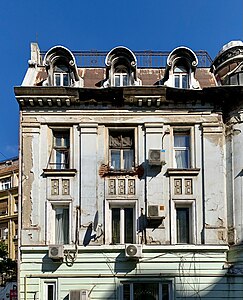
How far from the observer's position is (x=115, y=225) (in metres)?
18.2

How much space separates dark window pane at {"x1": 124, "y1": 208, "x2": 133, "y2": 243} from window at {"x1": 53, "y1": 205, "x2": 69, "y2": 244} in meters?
2.03

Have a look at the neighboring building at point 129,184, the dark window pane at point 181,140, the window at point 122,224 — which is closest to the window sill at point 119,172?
the neighboring building at point 129,184

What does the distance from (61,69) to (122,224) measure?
6.13 m

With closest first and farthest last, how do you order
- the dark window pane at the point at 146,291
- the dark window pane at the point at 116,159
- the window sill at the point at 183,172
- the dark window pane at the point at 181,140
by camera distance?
the dark window pane at the point at 146,291 → the window sill at the point at 183,172 → the dark window pane at the point at 116,159 → the dark window pane at the point at 181,140

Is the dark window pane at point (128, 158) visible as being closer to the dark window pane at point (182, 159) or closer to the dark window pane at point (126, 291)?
the dark window pane at point (182, 159)

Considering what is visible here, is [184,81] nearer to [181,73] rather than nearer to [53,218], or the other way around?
[181,73]

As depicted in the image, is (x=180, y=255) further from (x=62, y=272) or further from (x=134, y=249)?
(x=62, y=272)

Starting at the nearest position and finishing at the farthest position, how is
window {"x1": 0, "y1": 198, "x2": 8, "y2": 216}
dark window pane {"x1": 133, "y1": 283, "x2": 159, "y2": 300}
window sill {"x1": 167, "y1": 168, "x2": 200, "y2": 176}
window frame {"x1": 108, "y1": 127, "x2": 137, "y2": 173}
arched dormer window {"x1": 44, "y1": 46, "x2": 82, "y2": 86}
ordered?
dark window pane {"x1": 133, "y1": 283, "x2": 159, "y2": 300}, window sill {"x1": 167, "y1": 168, "x2": 200, "y2": 176}, window frame {"x1": 108, "y1": 127, "x2": 137, "y2": 173}, arched dormer window {"x1": 44, "y1": 46, "x2": 82, "y2": 86}, window {"x1": 0, "y1": 198, "x2": 8, "y2": 216}

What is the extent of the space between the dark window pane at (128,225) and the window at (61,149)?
265 cm

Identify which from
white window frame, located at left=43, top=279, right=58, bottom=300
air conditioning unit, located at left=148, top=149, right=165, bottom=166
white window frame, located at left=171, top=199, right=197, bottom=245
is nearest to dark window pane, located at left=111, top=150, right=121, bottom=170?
air conditioning unit, located at left=148, top=149, right=165, bottom=166

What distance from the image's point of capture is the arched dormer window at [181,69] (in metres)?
19.2

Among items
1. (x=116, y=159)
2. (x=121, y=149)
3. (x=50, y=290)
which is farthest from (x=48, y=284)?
(x=121, y=149)

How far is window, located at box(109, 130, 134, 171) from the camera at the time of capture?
1869 centimetres

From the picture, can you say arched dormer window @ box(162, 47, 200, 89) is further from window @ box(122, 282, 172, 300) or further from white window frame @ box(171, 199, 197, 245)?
window @ box(122, 282, 172, 300)
